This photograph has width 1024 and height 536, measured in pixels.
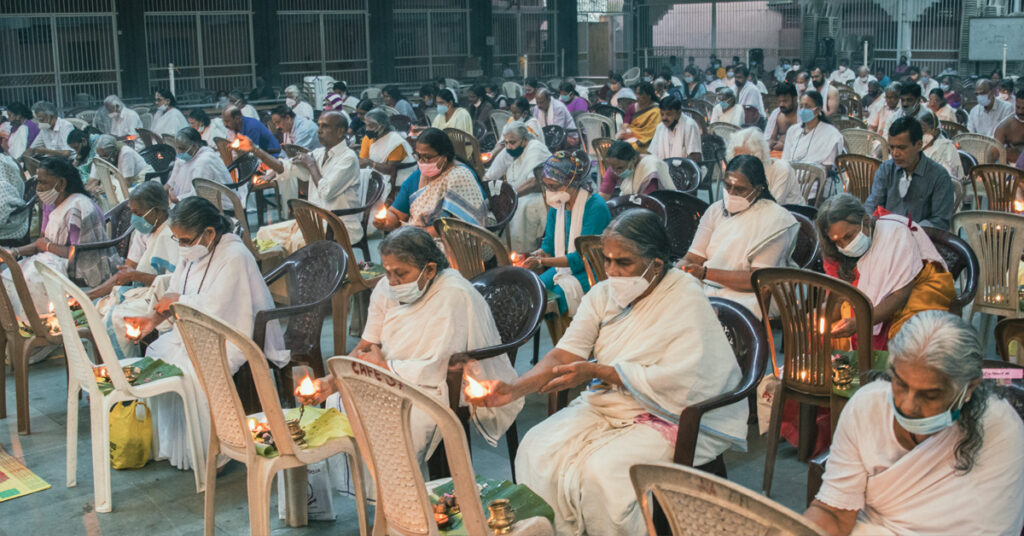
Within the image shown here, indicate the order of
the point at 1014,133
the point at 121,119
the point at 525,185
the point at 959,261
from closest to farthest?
the point at 959,261, the point at 525,185, the point at 1014,133, the point at 121,119

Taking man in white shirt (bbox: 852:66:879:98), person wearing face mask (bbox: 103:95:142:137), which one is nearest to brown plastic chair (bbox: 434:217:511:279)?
person wearing face mask (bbox: 103:95:142:137)

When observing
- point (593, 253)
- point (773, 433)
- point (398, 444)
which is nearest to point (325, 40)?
point (593, 253)

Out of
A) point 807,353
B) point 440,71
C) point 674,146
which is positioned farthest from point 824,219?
point 440,71

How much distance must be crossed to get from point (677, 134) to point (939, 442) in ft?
22.7

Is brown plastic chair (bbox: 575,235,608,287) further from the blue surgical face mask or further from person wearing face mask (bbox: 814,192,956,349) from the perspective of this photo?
the blue surgical face mask

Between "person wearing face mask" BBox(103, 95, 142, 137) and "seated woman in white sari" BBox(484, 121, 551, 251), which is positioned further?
"person wearing face mask" BBox(103, 95, 142, 137)

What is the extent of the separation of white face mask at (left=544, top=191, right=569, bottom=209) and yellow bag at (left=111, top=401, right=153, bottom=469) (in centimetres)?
223

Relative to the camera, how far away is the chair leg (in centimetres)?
417

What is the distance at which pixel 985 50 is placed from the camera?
71.9ft

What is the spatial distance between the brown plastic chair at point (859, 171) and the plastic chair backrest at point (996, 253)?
1.93 meters

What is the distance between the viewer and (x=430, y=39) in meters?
23.3

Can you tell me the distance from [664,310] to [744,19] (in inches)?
1023

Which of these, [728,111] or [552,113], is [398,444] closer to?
[552,113]

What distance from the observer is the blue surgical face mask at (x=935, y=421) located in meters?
2.41
